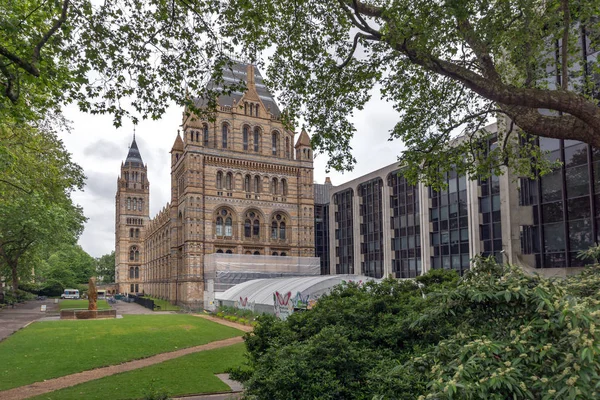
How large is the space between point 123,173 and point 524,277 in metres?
99.5

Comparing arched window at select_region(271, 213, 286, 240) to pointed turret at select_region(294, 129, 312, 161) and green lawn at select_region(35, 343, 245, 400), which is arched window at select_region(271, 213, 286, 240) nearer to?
pointed turret at select_region(294, 129, 312, 161)

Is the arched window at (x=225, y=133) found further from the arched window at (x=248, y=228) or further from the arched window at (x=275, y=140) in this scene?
the arched window at (x=248, y=228)

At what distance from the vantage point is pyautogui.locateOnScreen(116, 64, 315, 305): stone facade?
151 feet

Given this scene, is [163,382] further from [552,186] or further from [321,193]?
[321,193]

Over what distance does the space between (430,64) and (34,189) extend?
1691 centimetres

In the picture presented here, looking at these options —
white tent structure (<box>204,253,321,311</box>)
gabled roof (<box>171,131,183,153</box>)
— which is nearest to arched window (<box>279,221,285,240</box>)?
white tent structure (<box>204,253,321,311</box>)

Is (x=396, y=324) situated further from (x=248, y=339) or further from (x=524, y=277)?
(x=248, y=339)

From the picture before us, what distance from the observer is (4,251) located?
146 feet

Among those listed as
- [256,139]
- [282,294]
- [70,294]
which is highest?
[256,139]

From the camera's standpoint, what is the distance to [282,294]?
29.9 meters

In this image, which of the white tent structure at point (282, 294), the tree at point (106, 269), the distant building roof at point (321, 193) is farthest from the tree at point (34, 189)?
the tree at point (106, 269)

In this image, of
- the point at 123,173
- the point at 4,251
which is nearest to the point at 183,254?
the point at 4,251

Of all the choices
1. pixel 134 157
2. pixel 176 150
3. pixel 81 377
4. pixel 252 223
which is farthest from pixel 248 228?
pixel 134 157

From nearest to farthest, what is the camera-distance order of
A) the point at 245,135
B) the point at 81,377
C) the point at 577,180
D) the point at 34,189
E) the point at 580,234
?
the point at 81,377 < the point at 34,189 < the point at 580,234 < the point at 577,180 < the point at 245,135
